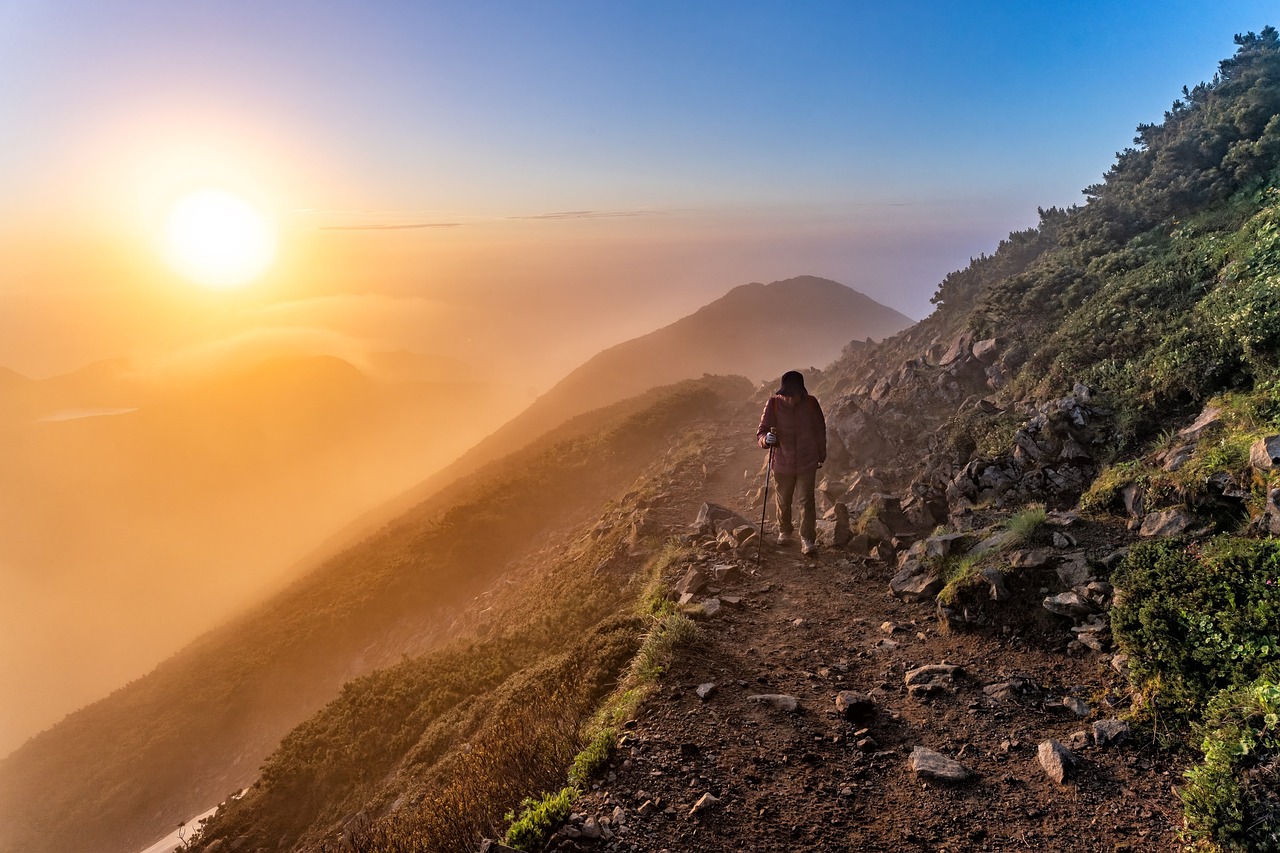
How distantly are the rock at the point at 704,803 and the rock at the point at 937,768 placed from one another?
77.7 inches

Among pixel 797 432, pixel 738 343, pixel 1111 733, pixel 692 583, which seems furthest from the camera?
pixel 738 343

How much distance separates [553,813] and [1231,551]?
6.90m

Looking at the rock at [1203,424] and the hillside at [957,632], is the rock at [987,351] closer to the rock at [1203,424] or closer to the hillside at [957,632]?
the hillside at [957,632]

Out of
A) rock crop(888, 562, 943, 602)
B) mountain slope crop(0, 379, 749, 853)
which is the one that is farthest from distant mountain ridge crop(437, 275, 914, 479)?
rock crop(888, 562, 943, 602)

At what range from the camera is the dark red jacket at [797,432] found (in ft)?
34.6

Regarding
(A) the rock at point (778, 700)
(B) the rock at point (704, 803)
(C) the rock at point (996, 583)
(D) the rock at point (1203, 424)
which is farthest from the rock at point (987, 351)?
(B) the rock at point (704, 803)

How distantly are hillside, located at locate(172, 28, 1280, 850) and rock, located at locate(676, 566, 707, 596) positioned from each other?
44 cm

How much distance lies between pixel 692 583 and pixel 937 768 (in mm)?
5475

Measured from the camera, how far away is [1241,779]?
3.98 m

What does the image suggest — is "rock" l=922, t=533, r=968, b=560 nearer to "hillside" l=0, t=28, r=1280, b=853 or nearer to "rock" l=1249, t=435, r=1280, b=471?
"hillside" l=0, t=28, r=1280, b=853

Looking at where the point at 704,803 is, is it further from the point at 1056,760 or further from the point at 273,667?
the point at 273,667

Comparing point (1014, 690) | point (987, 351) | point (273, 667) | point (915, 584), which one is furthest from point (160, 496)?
point (1014, 690)

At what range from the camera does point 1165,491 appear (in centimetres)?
771

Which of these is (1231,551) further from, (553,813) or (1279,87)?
(1279,87)
